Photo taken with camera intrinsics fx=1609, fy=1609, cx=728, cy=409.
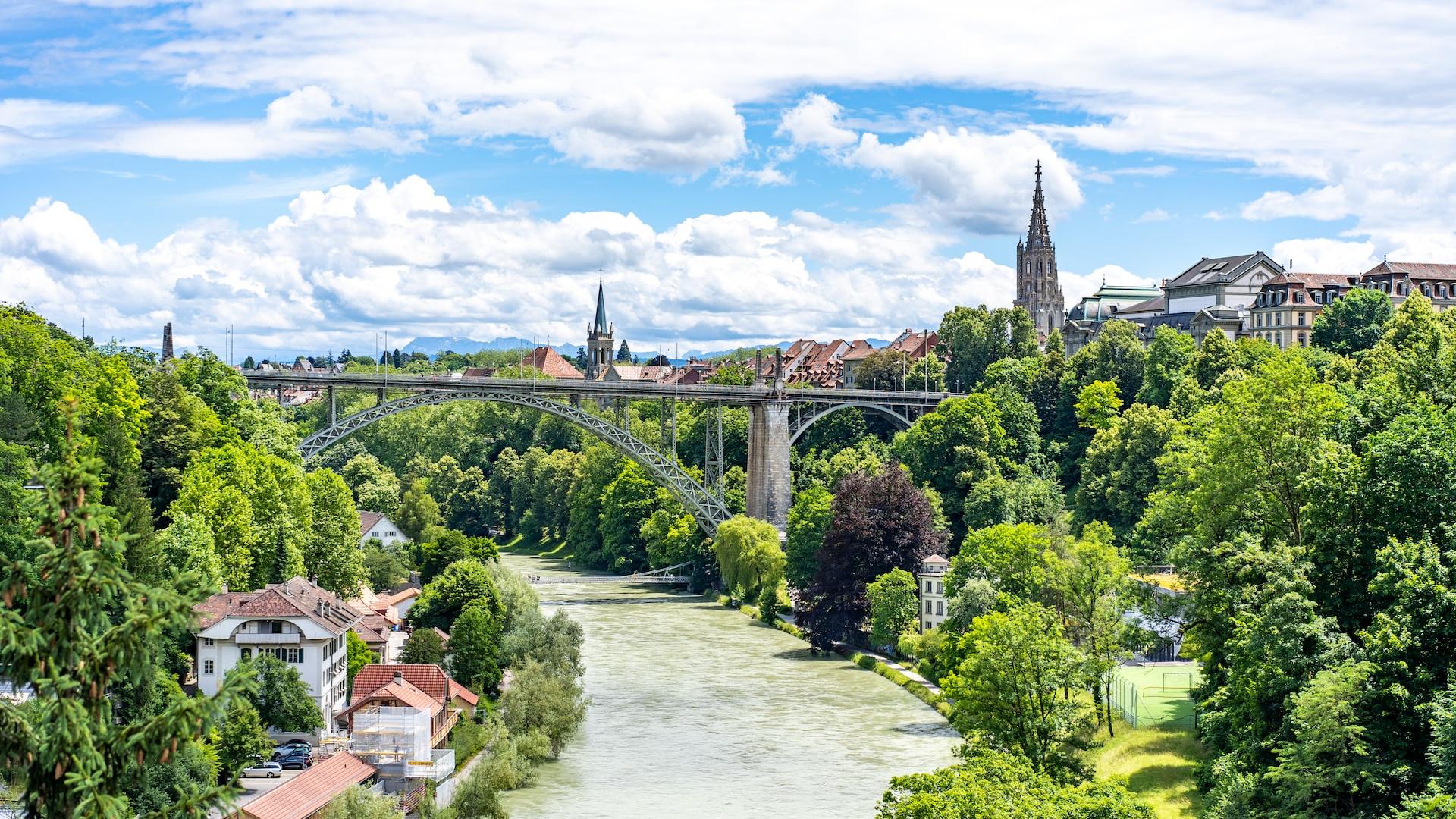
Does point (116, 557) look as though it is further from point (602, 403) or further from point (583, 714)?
point (602, 403)

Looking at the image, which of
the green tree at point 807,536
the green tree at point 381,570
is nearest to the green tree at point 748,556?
the green tree at point 807,536

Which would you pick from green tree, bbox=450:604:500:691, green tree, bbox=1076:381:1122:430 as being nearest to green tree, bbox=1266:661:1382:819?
green tree, bbox=450:604:500:691

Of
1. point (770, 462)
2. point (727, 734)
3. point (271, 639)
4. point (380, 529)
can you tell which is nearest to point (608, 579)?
point (770, 462)

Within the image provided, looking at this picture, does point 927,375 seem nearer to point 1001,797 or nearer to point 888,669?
point 888,669

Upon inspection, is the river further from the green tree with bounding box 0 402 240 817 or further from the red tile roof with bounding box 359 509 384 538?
the green tree with bounding box 0 402 240 817

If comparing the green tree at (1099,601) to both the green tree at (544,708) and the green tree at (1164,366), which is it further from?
the green tree at (1164,366)

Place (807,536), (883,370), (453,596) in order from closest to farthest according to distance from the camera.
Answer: (453,596) → (807,536) → (883,370)
